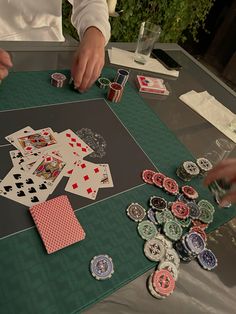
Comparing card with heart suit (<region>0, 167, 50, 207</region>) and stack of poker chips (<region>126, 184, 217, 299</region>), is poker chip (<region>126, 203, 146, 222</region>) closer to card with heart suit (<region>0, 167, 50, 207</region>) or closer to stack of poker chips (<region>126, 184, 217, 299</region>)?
stack of poker chips (<region>126, 184, 217, 299</region>)

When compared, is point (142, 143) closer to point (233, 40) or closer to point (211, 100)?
point (211, 100)

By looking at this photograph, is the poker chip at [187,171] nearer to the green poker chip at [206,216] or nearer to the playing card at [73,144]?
the green poker chip at [206,216]

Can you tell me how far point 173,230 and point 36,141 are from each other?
0.54m

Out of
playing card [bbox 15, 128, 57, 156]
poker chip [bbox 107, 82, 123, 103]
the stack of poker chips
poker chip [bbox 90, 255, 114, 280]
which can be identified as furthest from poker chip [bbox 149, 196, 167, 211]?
poker chip [bbox 107, 82, 123, 103]

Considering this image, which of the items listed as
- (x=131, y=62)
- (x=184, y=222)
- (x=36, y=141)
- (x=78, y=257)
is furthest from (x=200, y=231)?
(x=131, y=62)

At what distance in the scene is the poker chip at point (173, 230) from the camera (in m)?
0.85

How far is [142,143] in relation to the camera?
1145 mm

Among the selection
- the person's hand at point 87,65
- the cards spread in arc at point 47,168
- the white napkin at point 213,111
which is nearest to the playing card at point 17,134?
the cards spread in arc at point 47,168

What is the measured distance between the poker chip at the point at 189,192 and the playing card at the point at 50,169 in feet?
1.37

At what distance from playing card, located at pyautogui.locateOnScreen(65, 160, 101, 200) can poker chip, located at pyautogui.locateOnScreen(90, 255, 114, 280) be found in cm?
20

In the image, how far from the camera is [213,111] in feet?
4.83

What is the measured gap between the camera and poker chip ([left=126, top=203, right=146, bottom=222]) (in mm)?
863

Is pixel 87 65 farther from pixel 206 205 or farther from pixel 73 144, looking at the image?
pixel 206 205

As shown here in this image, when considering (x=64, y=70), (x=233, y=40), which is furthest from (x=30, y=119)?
(x=233, y=40)
